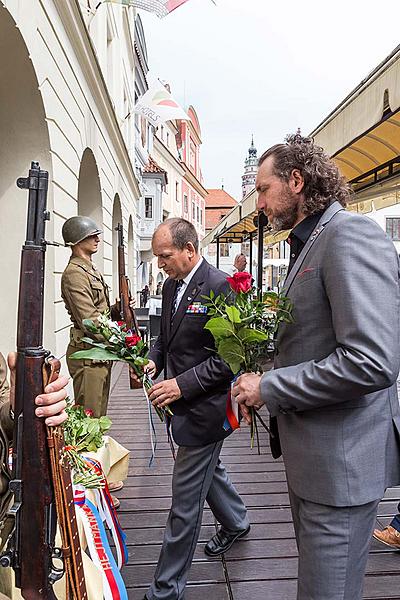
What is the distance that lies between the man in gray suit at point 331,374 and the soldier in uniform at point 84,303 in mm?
2046

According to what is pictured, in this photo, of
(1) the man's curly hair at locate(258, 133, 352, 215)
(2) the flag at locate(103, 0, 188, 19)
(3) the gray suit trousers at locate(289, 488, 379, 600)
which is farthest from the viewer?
(2) the flag at locate(103, 0, 188, 19)

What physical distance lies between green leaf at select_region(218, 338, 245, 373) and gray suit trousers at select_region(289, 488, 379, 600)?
502 millimetres

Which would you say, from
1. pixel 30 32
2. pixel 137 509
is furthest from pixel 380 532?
pixel 30 32

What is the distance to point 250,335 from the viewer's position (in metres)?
1.76

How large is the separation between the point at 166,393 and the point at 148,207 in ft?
90.8

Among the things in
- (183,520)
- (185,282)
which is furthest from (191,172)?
(183,520)

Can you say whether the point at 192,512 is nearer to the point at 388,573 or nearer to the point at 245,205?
the point at 388,573

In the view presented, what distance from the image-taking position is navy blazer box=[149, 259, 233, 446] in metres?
2.31

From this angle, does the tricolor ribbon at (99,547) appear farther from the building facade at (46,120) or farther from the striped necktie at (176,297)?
the building facade at (46,120)

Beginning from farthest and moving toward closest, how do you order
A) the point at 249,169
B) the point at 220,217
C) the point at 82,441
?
the point at 249,169, the point at 220,217, the point at 82,441

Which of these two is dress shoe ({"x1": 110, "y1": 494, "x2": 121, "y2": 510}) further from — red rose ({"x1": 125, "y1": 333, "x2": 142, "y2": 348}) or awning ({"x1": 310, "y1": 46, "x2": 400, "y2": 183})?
awning ({"x1": 310, "y1": 46, "x2": 400, "y2": 183})

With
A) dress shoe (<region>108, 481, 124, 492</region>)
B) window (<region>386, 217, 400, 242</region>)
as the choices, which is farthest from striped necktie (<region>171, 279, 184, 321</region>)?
window (<region>386, 217, 400, 242</region>)

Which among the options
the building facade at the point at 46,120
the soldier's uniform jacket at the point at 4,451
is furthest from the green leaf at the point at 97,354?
the building facade at the point at 46,120

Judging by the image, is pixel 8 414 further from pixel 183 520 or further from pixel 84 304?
pixel 84 304
